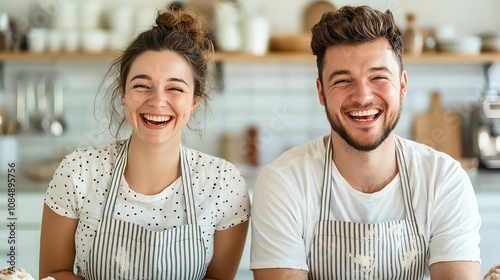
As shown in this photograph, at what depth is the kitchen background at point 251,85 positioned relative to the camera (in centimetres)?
397

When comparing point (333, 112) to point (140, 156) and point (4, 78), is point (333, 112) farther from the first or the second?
point (4, 78)

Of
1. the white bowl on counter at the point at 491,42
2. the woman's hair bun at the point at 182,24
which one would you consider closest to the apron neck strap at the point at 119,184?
the woman's hair bun at the point at 182,24

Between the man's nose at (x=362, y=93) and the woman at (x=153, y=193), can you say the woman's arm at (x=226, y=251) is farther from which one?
the man's nose at (x=362, y=93)

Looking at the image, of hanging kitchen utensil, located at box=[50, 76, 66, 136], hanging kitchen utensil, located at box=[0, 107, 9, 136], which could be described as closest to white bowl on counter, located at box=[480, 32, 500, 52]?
hanging kitchen utensil, located at box=[50, 76, 66, 136]

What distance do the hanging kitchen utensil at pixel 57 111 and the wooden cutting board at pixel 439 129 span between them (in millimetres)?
1979

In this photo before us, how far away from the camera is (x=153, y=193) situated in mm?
2033

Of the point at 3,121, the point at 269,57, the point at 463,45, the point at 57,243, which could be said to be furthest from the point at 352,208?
the point at 3,121

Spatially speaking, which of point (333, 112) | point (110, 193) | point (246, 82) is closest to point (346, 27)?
point (333, 112)

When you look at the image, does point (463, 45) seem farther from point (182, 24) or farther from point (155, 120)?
point (155, 120)

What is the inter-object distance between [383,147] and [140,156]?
68 cm

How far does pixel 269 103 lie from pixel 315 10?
58cm

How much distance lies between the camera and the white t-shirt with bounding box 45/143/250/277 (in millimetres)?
2002

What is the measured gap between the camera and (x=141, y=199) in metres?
2.01

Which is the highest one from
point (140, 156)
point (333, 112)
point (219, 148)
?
point (333, 112)
